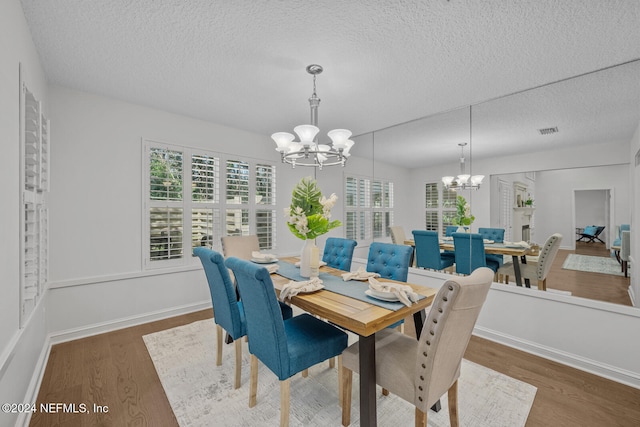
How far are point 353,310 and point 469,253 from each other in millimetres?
2131

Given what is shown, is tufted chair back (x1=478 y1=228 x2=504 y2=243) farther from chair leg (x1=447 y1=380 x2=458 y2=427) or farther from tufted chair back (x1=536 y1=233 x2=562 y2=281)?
chair leg (x1=447 y1=380 x2=458 y2=427)

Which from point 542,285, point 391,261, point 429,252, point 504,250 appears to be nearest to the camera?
point 391,261

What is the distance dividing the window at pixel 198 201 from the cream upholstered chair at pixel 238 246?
60cm

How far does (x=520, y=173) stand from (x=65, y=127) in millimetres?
4752

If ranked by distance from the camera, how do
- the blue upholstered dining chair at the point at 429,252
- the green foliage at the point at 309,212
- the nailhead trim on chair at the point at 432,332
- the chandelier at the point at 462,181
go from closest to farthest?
1. the nailhead trim on chair at the point at 432,332
2. the green foliage at the point at 309,212
3. the chandelier at the point at 462,181
4. the blue upholstered dining chair at the point at 429,252

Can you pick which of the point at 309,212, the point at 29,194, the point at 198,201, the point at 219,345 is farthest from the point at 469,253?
the point at 29,194

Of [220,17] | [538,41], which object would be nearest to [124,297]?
[220,17]

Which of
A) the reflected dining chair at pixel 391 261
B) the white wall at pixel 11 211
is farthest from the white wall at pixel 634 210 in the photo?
the white wall at pixel 11 211

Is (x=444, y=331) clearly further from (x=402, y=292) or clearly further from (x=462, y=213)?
(x=462, y=213)

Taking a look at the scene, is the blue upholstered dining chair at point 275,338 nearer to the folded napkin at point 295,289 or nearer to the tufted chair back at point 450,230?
the folded napkin at point 295,289

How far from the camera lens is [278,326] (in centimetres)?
153

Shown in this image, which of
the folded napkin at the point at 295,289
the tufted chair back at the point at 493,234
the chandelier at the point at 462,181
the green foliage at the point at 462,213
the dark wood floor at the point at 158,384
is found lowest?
the dark wood floor at the point at 158,384

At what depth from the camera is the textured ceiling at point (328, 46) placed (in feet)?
5.55

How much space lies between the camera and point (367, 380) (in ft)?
4.83
